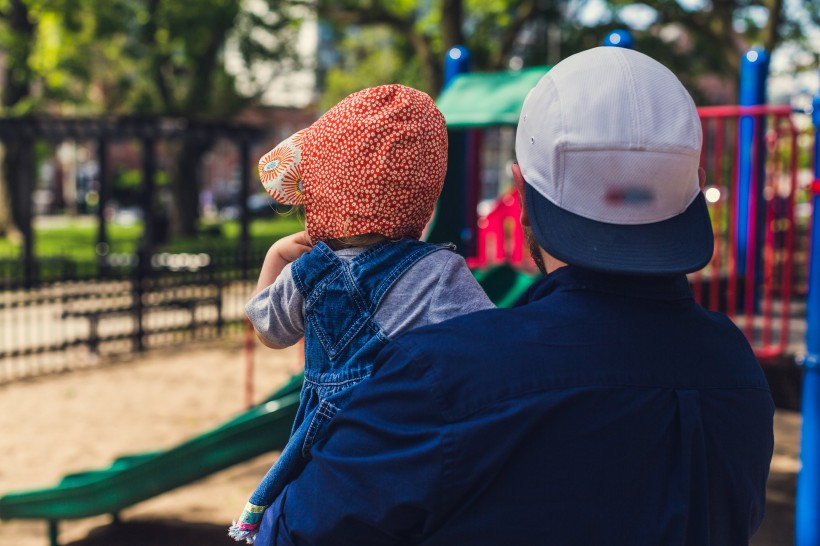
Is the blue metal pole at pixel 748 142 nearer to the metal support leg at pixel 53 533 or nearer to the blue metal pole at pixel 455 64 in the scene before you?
the blue metal pole at pixel 455 64

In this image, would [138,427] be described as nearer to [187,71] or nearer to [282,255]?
[282,255]

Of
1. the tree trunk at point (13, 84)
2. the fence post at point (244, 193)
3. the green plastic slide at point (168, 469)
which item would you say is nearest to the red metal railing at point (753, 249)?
the green plastic slide at point (168, 469)

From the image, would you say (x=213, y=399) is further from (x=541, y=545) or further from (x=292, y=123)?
(x=292, y=123)

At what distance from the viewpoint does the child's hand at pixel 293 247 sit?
152cm

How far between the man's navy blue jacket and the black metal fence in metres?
8.72

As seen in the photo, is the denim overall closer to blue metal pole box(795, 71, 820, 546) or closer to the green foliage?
blue metal pole box(795, 71, 820, 546)

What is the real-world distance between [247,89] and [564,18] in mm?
13190

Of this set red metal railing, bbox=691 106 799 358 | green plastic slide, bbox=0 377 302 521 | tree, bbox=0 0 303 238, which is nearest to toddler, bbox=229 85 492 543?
green plastic slide, bbox=0 377 302 521

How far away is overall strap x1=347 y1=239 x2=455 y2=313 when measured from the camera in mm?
1374

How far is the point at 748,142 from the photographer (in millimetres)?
5434

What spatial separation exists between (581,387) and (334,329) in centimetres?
49

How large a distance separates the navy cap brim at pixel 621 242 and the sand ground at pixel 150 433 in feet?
13.0

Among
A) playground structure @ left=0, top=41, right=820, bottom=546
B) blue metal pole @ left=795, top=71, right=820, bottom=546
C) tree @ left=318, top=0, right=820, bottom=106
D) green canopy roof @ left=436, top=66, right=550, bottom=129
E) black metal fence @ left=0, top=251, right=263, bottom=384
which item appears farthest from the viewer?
tree @ left=318, top=0, right=820, bottom=106

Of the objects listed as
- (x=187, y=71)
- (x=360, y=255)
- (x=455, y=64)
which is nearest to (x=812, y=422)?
(x=360, y=255)
